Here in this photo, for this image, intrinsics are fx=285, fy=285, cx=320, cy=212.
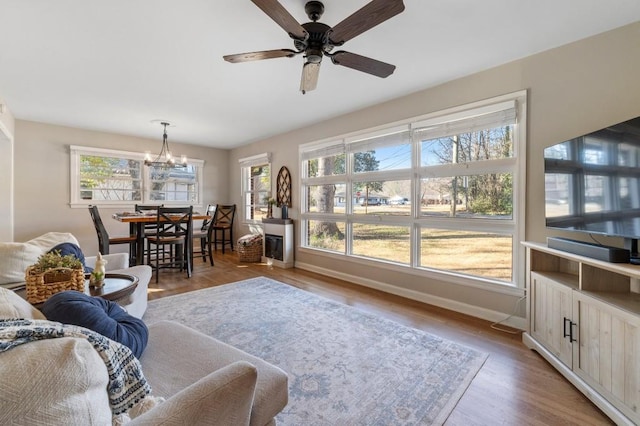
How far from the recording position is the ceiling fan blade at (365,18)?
61.1 inches

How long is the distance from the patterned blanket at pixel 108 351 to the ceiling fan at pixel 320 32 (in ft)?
5.38

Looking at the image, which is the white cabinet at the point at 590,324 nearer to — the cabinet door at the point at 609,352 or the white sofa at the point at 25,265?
the cabinet door at the point at 609,352

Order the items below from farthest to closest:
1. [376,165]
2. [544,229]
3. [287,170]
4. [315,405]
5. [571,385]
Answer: [287,170], [376,165], [544,229], [571,385], [315,405]

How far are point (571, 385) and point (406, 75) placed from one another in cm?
285

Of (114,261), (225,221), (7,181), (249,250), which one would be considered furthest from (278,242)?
(7,181)

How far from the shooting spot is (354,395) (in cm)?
169

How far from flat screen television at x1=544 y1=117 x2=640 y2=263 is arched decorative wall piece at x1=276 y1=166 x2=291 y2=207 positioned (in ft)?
12.4

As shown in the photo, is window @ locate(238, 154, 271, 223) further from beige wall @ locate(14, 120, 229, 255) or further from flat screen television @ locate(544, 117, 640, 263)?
flat screen television @ locate(544, 117, 640, 263)

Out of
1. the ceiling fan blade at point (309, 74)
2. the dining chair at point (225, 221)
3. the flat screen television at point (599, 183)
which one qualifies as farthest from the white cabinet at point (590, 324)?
the dining chair at point (225, 221)

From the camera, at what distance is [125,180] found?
567cm

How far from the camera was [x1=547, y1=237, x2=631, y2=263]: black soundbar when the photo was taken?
157cm

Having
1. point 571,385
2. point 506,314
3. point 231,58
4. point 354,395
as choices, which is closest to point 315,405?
point 354,395

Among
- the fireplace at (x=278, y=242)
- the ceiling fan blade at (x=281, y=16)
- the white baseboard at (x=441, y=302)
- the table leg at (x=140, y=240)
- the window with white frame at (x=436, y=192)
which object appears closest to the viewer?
the ceiling fan blade at (x=281, y=16)

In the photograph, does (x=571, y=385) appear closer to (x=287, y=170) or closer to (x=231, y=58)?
(x=231, y=58)
